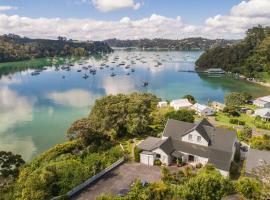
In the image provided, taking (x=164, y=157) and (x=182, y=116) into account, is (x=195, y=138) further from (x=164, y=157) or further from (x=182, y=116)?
(x=182, y=116)

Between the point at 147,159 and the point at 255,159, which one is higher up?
the point at 255,159

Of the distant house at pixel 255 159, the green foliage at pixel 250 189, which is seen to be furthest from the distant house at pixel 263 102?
the green foliage at pixel 250 189

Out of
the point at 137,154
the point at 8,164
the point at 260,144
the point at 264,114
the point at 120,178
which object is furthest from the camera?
the point at 264,114

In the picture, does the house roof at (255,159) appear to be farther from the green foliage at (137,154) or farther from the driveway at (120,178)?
the green foliage at (137,154)

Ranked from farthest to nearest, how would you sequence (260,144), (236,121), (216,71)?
(216,71) → (236,121) → (260,144)

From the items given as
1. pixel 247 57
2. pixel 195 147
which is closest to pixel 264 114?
pixel 195 147

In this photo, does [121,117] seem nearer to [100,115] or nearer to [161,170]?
[100,115]
